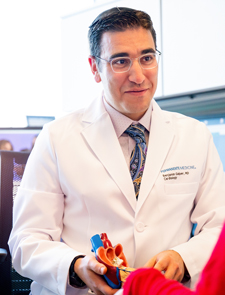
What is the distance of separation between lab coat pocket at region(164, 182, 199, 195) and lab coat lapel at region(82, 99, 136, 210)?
130mm

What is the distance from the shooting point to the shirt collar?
1.25m

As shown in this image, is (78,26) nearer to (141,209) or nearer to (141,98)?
(141,98)

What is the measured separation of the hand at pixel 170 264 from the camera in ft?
3.11

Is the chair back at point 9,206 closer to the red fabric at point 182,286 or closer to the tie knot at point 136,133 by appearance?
the tie knot at point 136,133

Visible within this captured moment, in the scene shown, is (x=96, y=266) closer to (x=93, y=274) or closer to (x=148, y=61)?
(x=93, y=274)

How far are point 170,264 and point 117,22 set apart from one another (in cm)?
82

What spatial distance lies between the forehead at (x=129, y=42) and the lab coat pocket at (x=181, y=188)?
0.47 meters

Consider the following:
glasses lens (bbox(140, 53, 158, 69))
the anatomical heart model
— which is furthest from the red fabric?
glasses lens (bbox(140, 53, 158, 69))

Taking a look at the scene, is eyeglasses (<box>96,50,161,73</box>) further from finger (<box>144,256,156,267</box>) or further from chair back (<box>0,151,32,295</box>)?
finger (<box>144,256,156,267</box>)

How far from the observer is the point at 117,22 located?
120 cm

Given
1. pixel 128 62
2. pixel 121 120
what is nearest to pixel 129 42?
pixel 128 62

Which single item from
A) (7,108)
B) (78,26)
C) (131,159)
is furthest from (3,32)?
(131,159)

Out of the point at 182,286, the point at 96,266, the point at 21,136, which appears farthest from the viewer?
the point at 21,136

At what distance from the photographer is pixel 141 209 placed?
3.67 feet
